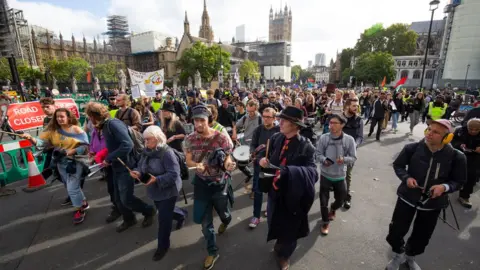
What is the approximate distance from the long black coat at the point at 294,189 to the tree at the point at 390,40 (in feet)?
260

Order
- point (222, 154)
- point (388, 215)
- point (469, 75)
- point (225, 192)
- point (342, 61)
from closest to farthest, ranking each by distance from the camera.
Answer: point (222, 154) → point (225, 192) → point (388, 215) → point (469, 75) → point (342, 61)

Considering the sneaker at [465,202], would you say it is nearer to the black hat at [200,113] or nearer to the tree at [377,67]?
the black hat at [200,113]

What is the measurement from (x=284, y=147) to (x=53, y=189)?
5.63 m

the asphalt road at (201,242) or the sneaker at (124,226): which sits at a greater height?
the sneaker at (124,226)

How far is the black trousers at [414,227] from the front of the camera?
276 cm

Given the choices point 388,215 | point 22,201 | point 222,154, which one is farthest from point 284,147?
point 22,201

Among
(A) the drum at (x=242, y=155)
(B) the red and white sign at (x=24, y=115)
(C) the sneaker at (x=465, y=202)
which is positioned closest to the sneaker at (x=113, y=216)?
(A) the drum at (x=242, y=155)

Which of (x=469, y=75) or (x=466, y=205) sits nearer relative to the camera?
(x=466, y=205)

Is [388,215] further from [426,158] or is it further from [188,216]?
[188,216]

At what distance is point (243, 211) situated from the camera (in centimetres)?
444

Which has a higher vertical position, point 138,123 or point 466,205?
point 138,123

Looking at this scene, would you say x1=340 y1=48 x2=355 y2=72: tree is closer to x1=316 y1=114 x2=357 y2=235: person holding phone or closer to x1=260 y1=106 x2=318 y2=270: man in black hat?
x1=316 y1=114 x2=357 y2=235: person holding phone

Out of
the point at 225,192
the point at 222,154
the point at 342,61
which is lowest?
the point at 225,192

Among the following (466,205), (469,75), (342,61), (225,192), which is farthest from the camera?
(342,61)
